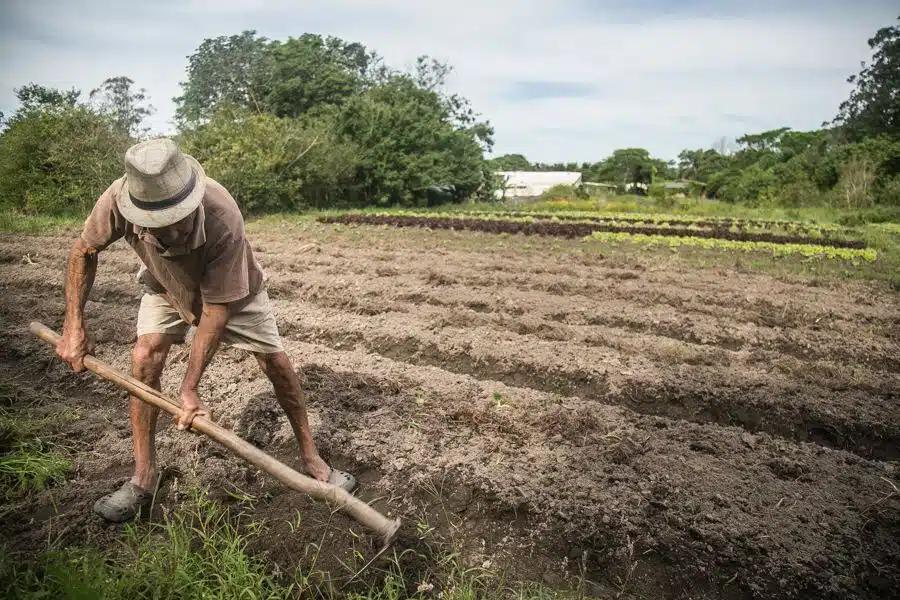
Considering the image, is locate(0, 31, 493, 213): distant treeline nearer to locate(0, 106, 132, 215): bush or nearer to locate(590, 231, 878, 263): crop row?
locate(0, 106, 132, 215): bush

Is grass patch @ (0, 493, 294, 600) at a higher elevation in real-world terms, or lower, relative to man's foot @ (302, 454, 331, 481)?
lower

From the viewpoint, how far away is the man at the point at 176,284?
238 centimetres

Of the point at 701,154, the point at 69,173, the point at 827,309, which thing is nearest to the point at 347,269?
the point at 827,309

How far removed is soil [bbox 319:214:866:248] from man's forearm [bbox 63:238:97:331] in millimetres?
13185

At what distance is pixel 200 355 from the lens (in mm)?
2615

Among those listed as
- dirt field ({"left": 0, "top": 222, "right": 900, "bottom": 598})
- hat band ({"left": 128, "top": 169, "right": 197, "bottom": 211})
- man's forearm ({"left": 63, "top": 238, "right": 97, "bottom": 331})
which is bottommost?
dirt field ({"left": 0, "top": 222, "right": 900, "bottom": 598})

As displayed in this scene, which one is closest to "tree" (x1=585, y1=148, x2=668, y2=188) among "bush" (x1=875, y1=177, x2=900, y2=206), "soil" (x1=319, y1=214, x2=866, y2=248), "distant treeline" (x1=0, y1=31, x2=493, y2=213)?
"distant treeline" (x1=0, y1=31, x2=493, y2=213)

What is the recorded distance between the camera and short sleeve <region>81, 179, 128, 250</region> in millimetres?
2639

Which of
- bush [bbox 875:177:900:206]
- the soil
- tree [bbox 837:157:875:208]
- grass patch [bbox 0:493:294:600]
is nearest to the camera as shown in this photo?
grass patch [bbox 0:493:294:600]

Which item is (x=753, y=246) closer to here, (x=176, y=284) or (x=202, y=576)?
(x=176, y=284)

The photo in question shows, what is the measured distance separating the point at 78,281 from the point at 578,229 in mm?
14134

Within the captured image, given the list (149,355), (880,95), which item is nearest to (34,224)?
(149,355)

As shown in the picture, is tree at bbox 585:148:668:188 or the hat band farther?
tree at bbox 585:148:668:188

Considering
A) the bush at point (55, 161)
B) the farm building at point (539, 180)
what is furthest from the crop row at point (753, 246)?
the farm building at point (539, 180)
